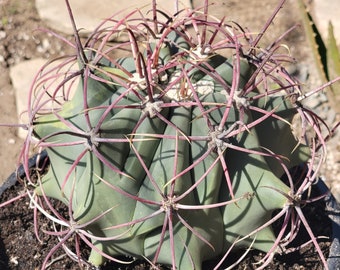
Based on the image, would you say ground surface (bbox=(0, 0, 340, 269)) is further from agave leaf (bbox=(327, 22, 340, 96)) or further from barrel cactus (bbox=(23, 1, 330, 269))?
barrel cactus (bbox=(23, 1, 330, 269))

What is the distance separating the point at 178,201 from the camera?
104cm

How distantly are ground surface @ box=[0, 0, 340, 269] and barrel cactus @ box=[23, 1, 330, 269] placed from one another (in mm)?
1225

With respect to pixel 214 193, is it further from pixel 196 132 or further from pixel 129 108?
pixel 129 108

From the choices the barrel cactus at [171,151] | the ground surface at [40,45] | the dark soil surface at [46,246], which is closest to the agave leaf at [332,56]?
the ground surface at [40,45]

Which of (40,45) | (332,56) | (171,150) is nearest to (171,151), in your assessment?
(171,150)

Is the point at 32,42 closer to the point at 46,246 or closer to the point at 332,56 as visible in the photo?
the point at 332,56

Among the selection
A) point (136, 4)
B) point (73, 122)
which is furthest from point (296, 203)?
point (136, 4)

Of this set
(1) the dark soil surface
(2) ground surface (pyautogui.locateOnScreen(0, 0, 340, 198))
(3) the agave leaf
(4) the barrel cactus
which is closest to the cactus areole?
(4) the barrel cactus

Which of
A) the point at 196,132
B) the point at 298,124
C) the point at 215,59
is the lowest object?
the point at 298,124

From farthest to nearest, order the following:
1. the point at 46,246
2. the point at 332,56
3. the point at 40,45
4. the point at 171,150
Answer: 1. the point at 40,45
2. the point at 332,56
3. the point at 46,246
4. the point at 171,150

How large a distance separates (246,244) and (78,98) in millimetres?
441

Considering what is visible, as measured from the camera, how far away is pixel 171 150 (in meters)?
1.04

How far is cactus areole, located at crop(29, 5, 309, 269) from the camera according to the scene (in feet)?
3.40

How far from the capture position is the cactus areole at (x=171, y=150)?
1.04 metres
